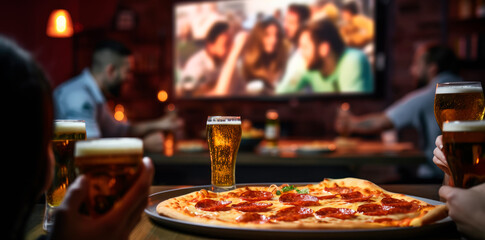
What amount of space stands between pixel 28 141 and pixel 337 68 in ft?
18.9

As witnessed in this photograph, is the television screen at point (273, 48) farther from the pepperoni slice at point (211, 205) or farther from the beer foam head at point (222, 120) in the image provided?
the pepperoni slice at point (211, 205)

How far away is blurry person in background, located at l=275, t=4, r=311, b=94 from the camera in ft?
20.5

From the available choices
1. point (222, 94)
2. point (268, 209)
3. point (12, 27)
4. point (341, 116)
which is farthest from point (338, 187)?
point (12, 27)

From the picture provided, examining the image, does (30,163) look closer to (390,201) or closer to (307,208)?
(307,208)

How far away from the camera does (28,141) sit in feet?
1.98

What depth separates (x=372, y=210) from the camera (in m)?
1.02

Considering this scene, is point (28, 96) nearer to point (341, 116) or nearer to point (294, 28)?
point (341, 116)

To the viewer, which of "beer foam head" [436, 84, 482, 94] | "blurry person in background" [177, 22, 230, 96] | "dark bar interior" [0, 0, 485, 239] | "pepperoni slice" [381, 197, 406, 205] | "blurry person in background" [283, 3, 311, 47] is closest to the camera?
"pepperoni slice" [381, 197, 406, 205]

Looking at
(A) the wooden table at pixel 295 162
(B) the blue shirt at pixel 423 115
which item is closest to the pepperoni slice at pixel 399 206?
(A) the wooden table at pixel 295 162

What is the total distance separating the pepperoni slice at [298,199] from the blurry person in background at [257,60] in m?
5.25

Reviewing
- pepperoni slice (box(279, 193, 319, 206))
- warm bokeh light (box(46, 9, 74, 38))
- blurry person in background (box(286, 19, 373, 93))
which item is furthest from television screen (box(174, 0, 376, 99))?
pepperoni slice (box(279, 193, 319, 206))

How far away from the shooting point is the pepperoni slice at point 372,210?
979 mm

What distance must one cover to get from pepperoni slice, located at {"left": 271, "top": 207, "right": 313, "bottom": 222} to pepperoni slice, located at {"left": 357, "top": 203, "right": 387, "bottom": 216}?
0.41 feet

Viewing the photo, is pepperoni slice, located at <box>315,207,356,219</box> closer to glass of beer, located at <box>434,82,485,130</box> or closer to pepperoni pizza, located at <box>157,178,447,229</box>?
pepperoni pizza, located at <box>157,178,447,229</box>
